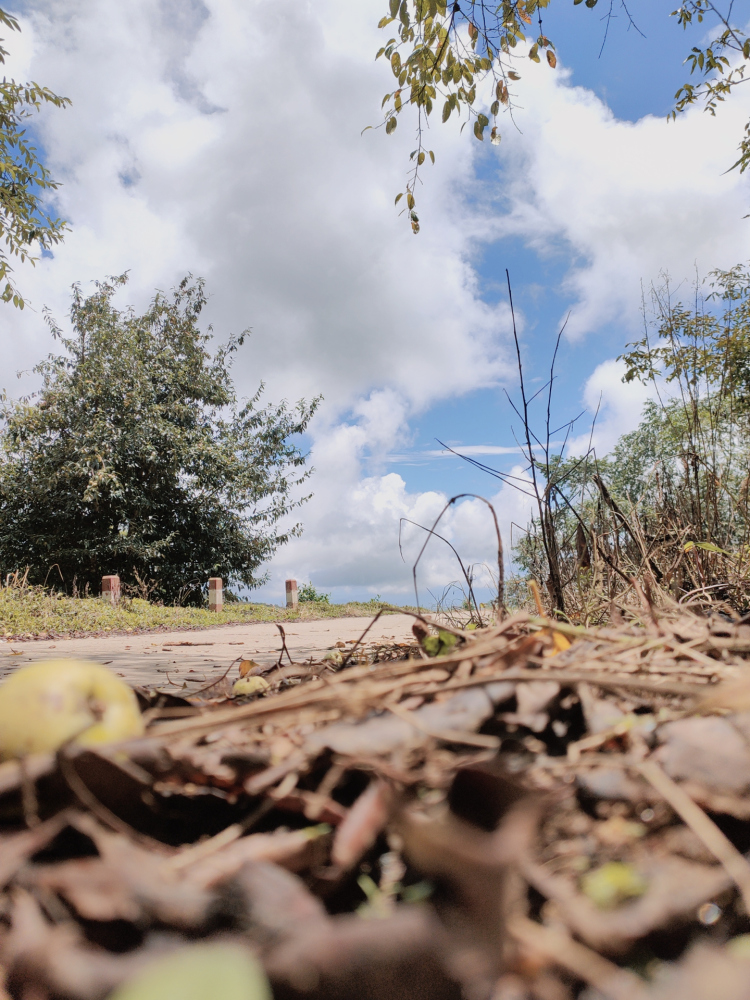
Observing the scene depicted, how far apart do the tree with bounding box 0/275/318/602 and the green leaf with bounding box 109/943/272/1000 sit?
16377 mm

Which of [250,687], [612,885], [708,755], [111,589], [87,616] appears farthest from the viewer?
[111,589]

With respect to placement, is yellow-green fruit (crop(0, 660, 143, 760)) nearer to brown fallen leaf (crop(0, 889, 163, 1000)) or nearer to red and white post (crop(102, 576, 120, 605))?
brown fallen leaf (crop(0, 889, 163, 1000))

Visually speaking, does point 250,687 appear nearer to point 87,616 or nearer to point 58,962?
point 58,962

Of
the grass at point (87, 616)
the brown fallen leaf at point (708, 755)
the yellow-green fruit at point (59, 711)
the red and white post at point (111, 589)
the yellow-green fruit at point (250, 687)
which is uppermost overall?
the red and white post at point (111, 589)

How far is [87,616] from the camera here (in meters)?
10.9

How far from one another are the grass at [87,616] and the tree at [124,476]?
2.61 meters

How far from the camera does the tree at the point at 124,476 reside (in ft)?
53.9

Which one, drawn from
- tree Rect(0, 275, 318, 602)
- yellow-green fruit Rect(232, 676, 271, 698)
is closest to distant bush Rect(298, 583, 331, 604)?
tree Rect(0, 275, 318, 602)

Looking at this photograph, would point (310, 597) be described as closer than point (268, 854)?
No

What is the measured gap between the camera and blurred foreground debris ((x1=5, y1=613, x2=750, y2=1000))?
1.29ft

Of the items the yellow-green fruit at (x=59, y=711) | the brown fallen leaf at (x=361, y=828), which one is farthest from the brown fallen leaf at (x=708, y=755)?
the yellow-green fruit at (x=59, y=711)

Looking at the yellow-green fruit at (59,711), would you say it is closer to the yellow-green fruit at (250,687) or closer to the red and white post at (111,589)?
the yellow-green fruit at (250,687)

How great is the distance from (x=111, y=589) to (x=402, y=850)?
14.1 meters

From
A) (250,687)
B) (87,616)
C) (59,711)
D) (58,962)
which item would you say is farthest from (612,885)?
(87,616)
